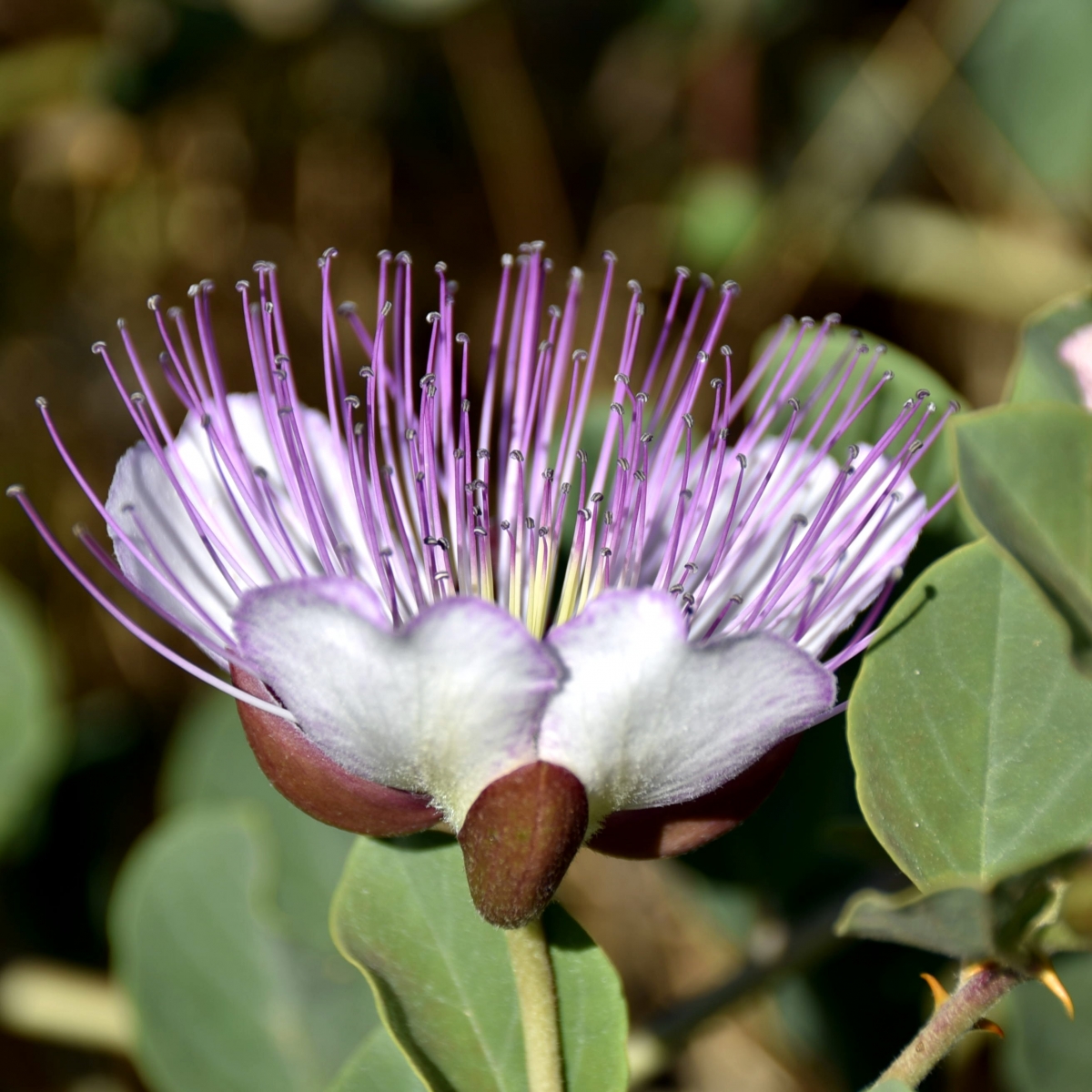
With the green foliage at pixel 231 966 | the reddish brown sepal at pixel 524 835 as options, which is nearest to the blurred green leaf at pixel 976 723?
the reddish brown sepal at pixel 524 835

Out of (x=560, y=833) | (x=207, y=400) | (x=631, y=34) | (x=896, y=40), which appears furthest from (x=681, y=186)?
(x=560, y=833)

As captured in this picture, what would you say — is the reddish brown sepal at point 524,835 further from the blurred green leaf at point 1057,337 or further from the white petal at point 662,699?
the blurred green leaf at point 1057,337

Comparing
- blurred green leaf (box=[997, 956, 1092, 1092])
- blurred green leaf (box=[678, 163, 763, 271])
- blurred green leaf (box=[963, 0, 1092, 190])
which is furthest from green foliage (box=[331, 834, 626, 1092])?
blurred green leaf (box=[963, 0, 1092, 190])

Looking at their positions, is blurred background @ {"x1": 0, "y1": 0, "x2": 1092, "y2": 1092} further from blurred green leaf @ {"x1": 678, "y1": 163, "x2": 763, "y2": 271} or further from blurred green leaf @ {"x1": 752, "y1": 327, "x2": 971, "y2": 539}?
blurred green leaf @ {"x1": 752, "y1": 327, "x2": 971, "y2": 539}

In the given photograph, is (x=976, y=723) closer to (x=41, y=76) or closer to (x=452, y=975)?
(x=452, y=975)

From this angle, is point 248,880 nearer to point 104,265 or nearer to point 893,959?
point 893,959

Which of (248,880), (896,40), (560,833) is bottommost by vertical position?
(248,880)
